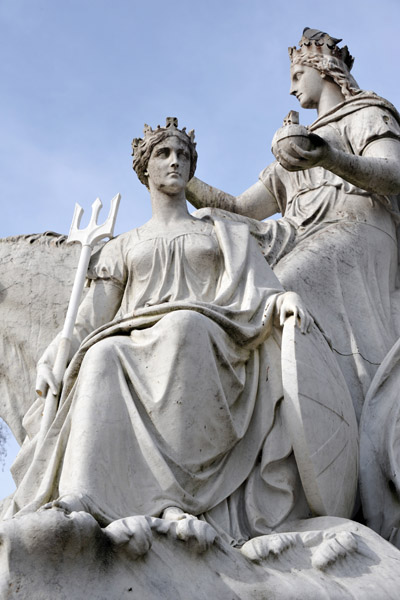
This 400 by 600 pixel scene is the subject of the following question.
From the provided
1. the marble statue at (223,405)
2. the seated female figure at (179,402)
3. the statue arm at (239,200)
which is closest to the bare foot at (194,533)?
the marble statue at (223,405)

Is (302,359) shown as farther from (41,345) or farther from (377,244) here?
(41,345)

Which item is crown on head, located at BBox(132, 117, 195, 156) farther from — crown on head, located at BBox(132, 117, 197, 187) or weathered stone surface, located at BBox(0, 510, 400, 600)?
weathered stone surface, located at BBox(0, 510, 400, 600)

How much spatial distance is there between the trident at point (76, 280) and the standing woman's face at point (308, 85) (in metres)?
2.06

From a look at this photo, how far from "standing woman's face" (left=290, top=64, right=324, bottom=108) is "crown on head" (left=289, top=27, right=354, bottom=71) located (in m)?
0.10

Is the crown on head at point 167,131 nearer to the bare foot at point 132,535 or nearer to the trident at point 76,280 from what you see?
the trident at point 76,280

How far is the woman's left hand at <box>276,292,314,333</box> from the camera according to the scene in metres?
5.79

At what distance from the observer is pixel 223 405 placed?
5484mm

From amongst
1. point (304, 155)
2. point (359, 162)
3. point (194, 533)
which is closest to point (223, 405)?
point (194, 533)

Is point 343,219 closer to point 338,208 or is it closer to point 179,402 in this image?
point 338,208

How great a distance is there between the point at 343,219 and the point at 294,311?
1.66 m

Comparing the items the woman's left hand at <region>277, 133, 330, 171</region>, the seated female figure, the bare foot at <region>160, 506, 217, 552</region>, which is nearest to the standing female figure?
the woman's left hand at <region>277, 133, 330, 171</region>

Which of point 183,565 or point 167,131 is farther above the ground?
point 167,131

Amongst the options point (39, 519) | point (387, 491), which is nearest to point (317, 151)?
point (387, 491)

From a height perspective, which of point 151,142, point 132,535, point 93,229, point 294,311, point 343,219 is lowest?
point 132,535
